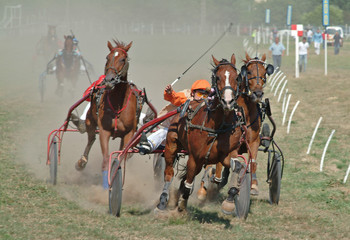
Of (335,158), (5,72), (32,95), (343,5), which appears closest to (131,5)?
(343,5)

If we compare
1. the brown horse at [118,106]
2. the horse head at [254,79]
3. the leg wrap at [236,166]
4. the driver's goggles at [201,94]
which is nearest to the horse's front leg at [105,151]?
the brown horse at [118,106]

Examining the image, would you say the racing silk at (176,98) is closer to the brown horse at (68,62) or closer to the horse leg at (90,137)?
the horse leg at (90,137)

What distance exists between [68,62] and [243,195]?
15.0 meters

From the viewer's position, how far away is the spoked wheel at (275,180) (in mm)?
8828

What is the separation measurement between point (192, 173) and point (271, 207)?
5.91 ft

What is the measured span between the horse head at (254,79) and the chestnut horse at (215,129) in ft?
4.46

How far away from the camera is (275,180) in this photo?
894cm

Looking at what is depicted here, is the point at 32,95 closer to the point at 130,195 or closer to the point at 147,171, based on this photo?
the point at 147,171

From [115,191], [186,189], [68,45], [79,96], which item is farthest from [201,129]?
[79,96]

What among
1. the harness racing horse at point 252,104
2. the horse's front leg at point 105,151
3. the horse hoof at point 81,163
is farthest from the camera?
the horse hoof at point 81,163

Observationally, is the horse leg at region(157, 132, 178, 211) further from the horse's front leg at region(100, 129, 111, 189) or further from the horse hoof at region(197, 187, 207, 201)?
the horse's front leg at region(100, 129, 111, 189)

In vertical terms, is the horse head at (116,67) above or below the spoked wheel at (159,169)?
above

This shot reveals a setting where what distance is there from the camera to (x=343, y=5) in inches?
2884

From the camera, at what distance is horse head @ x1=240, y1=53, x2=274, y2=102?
348 inches
